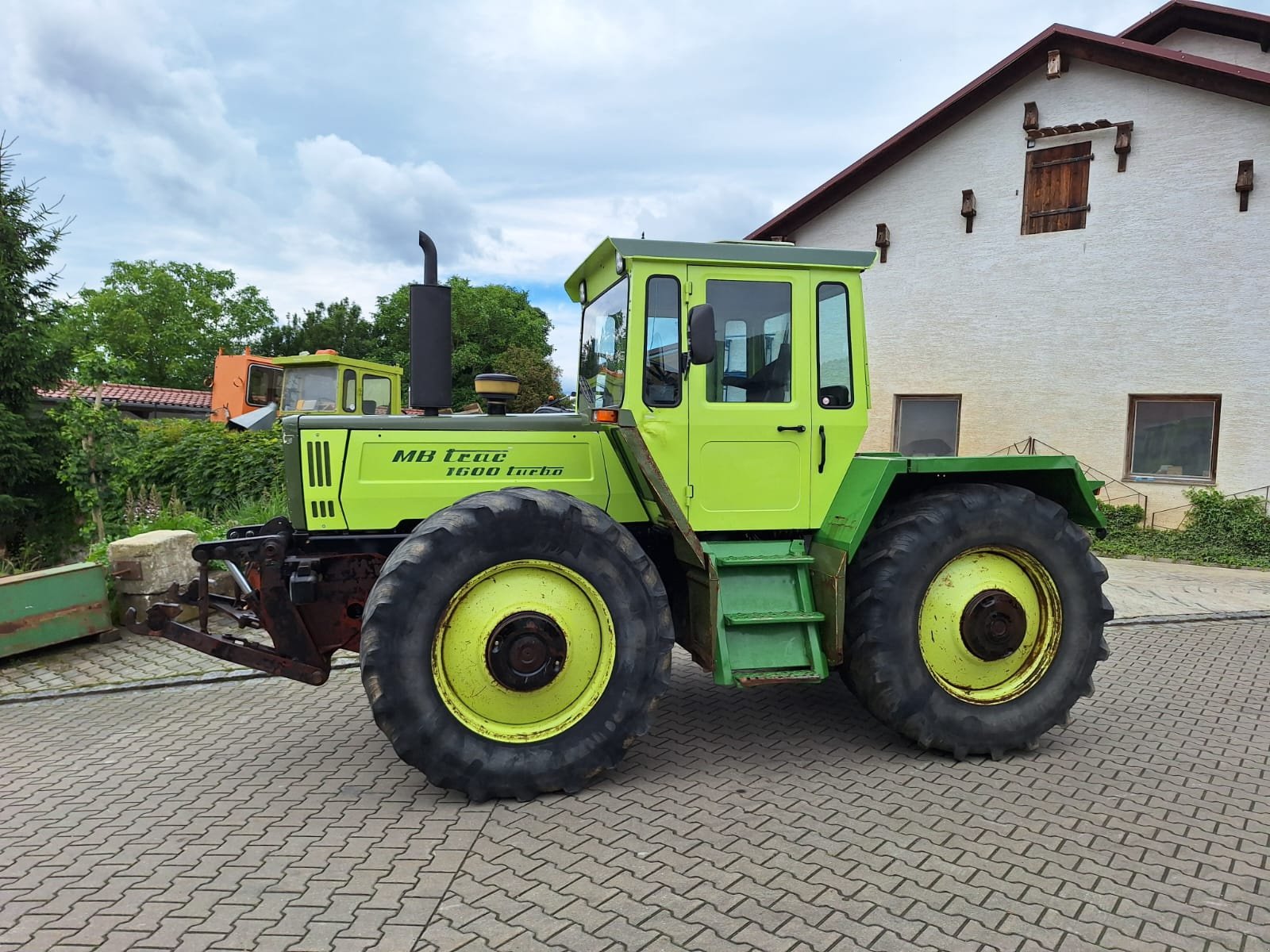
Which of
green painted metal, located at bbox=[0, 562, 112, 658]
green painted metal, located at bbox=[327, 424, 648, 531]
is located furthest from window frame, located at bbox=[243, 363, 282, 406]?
green painted metal, located at bbox=[327, 424, 648, 531]

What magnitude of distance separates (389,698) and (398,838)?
589mm

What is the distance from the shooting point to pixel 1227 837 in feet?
12.2

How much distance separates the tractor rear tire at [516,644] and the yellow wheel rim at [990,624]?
1527mm

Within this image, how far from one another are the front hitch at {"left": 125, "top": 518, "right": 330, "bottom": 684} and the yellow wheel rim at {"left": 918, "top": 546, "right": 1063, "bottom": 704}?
10.6 feet

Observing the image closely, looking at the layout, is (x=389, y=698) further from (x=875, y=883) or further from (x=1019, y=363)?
(x=1019, y=363)

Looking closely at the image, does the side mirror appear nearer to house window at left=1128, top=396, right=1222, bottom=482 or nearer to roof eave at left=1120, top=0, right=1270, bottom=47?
house window at left=1128, top=396, right=1222, bottom=482

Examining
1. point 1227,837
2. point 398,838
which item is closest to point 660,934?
point 398,838

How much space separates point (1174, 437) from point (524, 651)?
38.9 ft

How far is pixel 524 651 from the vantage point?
13.3ft

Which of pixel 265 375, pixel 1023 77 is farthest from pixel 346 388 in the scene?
pixel 1023 77

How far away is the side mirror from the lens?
4035 millimetres

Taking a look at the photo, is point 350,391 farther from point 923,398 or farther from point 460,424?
point 923,398

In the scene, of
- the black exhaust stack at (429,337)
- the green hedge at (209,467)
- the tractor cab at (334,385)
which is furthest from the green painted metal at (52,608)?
the tractor cab at (334,385)

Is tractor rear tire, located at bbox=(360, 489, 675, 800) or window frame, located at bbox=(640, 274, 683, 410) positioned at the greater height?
window frame, located at bbox=(640, 274, 683, 410)
